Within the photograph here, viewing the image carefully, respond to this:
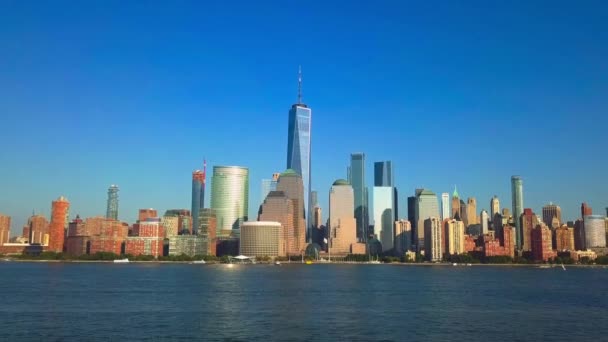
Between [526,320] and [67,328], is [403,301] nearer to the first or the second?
[526,320]

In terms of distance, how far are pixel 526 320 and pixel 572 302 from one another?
3114cm

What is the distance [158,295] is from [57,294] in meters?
17.5

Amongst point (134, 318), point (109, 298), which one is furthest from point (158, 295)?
point (134, 318)

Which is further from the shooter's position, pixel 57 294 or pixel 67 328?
pixel 57 294

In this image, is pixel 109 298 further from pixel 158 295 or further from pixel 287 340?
pixel 287 340

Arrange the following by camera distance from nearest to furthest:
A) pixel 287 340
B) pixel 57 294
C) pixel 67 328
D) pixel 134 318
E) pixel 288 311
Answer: pixel 287 340 < pixel 67 328 < pixel 134 318 < pixel 288 311 < pixel 57 294

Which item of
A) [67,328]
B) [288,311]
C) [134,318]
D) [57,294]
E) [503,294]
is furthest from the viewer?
[503,294]

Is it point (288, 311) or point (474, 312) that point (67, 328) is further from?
point (474, 312)

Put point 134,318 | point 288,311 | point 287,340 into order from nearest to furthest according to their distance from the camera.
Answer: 1. point 287,340
2. point 134,318
3. point 288,311

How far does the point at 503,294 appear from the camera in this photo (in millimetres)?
115188

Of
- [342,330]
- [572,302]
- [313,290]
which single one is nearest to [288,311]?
[342,330]

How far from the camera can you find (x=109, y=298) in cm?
9650

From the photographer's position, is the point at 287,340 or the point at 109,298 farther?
the point at 109,298

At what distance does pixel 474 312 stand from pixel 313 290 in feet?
146
